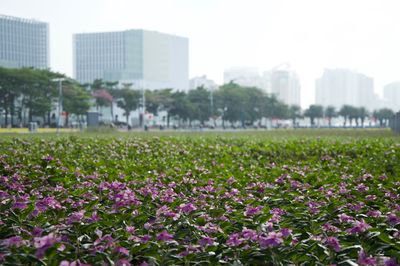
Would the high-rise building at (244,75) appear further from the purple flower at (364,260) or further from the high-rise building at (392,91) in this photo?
the purple flower at (364,260)

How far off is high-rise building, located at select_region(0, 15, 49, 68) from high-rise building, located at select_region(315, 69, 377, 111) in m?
84.7

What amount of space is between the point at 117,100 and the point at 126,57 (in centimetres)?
3661

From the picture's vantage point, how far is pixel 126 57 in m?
95.6

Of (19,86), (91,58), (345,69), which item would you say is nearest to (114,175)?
(19,86)

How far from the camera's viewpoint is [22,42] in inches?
3103

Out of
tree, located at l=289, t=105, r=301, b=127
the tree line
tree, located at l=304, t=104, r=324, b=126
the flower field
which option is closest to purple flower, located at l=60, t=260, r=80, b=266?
the flower field

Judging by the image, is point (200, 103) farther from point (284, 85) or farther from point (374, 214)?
point (284, 85)

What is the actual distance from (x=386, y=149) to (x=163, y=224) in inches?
269

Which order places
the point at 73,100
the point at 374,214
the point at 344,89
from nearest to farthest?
1. the point at 374,214
2. the point at 73,100
3. the point at 344,89

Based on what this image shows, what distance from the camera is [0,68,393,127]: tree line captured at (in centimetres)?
4331

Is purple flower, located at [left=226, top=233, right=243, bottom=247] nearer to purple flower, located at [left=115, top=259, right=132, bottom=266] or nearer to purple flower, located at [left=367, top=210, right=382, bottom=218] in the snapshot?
purple flower, located at [left=115, top=259, right=132, bottom=266]

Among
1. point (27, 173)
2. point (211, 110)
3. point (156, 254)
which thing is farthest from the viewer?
point (211, 110)

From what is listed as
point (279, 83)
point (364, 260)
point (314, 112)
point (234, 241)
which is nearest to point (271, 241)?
point (234, 241)

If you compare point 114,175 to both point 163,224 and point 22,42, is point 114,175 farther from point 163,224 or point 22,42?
point 22,42
